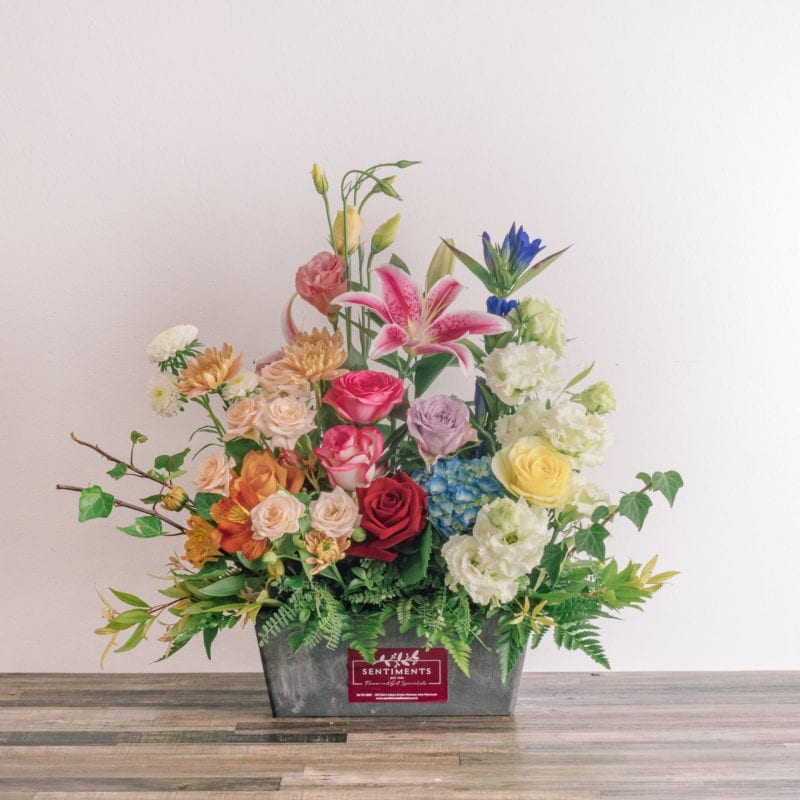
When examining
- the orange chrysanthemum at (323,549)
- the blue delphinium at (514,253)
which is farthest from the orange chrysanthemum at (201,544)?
the blue delphinium at (514,253)

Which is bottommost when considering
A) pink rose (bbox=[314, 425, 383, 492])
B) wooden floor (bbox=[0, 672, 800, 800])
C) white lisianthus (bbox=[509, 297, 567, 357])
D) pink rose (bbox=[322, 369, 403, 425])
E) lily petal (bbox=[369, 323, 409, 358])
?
wooden floor (bbox=[0, 672, 800, 800])

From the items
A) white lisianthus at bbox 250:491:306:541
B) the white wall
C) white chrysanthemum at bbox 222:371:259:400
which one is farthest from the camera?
the white wall

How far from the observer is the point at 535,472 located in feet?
2.90

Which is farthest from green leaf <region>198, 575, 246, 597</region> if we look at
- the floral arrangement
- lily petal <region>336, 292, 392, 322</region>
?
lily petal <region>336, 292, 392, 322</region>

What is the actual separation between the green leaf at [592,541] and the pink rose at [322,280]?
1.23 feet

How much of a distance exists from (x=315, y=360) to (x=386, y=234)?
200 mm

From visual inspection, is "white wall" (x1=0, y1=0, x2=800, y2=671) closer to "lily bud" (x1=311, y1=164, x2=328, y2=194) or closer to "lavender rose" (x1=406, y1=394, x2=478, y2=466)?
"lily bud" (x1=311, y1=164, x2=328, y2=194)

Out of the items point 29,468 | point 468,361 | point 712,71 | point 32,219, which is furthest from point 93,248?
point 712,71

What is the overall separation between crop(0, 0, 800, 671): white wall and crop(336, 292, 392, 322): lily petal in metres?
0.22

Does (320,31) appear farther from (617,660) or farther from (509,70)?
(617,660)

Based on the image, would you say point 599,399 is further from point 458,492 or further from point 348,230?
point 348,230

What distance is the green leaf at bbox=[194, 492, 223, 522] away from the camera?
3.11 feet

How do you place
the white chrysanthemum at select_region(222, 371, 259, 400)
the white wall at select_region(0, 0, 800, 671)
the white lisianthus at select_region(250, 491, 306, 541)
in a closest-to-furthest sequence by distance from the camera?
Answer: the white lisianthus at select_region(250, 491, 306, 541), the white chrysanthemum at select_region(222, 371, 259, 400), the white wall at select_region(0, 0, 800, 671)

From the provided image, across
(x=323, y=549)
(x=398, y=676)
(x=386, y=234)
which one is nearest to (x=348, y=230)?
(x=386, y=234)
